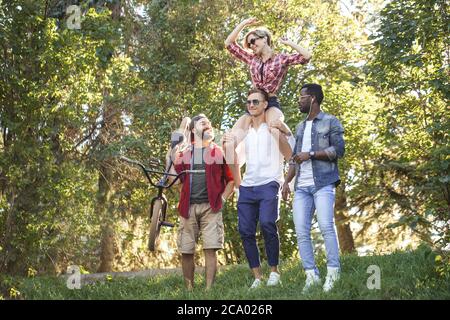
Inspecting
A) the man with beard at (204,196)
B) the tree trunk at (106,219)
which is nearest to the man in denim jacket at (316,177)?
the man with beard at (204,196)

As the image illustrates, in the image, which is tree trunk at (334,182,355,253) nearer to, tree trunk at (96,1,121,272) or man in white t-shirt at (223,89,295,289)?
tree trunk at (96,1,121,272)

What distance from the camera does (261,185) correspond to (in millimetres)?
6672

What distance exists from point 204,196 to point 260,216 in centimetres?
64

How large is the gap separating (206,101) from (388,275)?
814cm

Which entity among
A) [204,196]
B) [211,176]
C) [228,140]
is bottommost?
[204,196]

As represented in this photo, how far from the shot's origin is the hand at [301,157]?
627 cm

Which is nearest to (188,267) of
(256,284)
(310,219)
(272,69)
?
(256,284)

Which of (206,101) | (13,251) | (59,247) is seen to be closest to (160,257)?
(206,101)

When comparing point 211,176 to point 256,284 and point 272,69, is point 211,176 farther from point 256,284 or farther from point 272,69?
point 272,69

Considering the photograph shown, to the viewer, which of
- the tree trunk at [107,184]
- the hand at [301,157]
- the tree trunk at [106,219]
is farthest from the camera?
the tree trunk at [106,219]

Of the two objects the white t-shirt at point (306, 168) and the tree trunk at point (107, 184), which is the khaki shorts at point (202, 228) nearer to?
the white t-shirt at point (306, 168)

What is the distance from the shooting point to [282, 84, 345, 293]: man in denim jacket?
6.17m

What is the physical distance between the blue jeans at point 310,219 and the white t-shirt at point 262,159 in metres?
0.38
